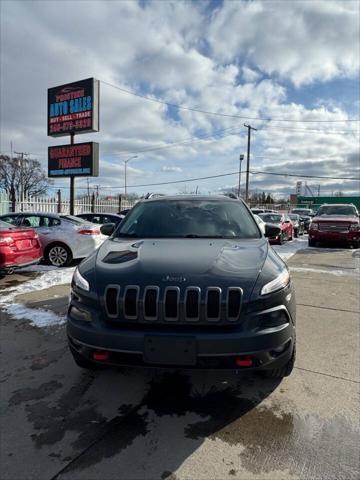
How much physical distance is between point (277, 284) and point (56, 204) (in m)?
22.0

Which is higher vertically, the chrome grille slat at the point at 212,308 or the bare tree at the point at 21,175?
the bare tree at the point at 21,175

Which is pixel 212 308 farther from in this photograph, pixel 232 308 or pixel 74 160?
pixel 74 160

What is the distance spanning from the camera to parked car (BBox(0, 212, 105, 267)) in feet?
30.6

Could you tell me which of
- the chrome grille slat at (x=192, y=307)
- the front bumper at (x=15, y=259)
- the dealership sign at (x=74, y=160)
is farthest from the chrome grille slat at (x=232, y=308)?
the dealership sign at (x=74, y=160)

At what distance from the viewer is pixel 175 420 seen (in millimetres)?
2750

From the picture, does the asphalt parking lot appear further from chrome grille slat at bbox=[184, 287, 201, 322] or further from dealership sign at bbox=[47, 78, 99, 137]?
dealership sign at bbox=[47, 78, 99, 137]

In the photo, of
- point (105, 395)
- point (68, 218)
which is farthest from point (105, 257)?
point (68, 218)

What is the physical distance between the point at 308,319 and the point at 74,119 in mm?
15511

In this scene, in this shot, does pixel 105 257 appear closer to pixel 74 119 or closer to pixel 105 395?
pixel 105 395

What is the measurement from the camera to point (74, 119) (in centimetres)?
1738

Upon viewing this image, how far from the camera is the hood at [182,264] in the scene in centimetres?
268

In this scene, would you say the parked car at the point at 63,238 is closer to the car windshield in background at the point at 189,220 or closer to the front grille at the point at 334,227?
the car windshield in background at the point at 189,220

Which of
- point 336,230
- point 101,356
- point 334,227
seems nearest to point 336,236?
point 336,230

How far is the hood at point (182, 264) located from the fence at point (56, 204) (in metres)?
18.6
